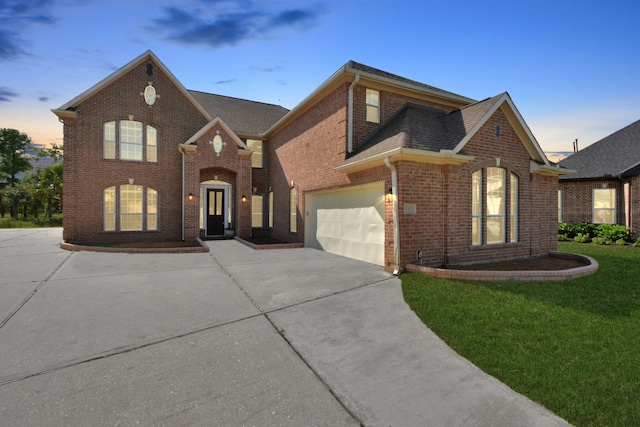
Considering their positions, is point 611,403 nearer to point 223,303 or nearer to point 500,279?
point 500,279

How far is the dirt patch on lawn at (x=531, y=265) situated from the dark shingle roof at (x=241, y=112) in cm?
1439

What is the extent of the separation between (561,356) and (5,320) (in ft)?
26.0

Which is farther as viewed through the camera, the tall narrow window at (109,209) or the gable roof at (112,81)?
the tall narrow window at (109,209)

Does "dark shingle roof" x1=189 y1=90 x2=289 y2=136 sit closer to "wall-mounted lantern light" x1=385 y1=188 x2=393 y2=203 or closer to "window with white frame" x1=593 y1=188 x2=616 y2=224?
"wall-mounted lantern light" x1=385 y1=188 x2=393 y2=203

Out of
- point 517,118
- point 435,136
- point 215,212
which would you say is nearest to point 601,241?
point 517,118

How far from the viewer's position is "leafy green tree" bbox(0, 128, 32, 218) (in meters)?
37.1

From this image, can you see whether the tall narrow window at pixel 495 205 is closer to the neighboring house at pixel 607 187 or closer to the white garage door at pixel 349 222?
the white garage door at pixel 349 222

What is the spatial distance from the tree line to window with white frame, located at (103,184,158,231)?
24183mm

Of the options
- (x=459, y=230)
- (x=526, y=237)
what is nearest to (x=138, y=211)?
(x=459, y=230)

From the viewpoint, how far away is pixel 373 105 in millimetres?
11578

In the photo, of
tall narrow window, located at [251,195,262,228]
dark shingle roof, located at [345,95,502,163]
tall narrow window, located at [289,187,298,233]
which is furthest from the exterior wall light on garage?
tall narrow window, located at [251,195,262,228]

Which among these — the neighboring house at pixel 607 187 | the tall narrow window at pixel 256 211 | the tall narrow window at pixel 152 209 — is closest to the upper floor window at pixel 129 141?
the tall narrow window at pixel 152 209

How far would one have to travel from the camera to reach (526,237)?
10.6 metres

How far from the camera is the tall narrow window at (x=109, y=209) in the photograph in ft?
49.5
